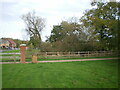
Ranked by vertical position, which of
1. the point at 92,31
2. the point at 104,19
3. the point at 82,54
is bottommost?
the point at 82,54

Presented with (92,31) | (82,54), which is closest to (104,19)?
(92,31)

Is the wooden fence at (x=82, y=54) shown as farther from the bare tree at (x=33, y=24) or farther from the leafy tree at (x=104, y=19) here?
the bare tree at (x=33, y=24)

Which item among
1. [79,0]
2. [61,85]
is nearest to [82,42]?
[79,0]

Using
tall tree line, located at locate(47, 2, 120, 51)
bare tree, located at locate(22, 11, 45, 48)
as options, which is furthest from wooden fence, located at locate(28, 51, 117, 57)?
bare tree, located at locate(22, 11, 45, 48)

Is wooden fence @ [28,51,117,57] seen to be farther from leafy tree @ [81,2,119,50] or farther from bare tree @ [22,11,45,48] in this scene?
bare tree @ [22,11,45,48]

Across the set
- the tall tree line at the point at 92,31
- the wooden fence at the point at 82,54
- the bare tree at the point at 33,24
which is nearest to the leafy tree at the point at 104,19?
the tall tree line at the point at 92,31

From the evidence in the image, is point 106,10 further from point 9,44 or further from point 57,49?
point 9,44

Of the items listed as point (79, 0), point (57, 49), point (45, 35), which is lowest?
point (57, 49)

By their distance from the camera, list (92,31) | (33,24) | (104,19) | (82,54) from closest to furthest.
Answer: (104,19)
(82,54)
(92,31)
(33,24)

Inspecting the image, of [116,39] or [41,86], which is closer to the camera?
[41,86]

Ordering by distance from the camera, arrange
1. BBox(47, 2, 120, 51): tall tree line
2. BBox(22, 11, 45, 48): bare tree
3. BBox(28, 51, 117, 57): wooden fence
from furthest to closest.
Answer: BBox(22, 11, 45, 48): bare tree
BBox(28, 51, 117, 57): wooden fence
BBox(47, 2, 120, 51): tall tree line

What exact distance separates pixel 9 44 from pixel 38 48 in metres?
39.8

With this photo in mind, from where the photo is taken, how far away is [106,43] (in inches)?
581

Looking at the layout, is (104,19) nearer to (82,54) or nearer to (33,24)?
(82,54)
